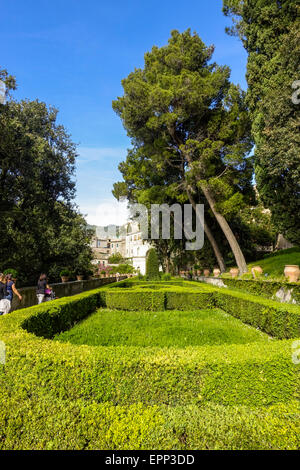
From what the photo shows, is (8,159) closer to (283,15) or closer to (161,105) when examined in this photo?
(161,105)

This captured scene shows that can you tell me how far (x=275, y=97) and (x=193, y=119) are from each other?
721 centimetres

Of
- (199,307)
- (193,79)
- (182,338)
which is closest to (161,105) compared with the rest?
(193,79)

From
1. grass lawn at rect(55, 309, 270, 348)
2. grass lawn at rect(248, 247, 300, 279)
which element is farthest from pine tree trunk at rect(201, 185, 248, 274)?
grass lawn at rect(55, 309, 270, 348)

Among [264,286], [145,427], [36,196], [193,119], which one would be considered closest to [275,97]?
[193,119]

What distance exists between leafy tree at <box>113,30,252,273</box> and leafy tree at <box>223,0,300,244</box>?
8.37 feet

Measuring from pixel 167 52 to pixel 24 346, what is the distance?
19.6 metres

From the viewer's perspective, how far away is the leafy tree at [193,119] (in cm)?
1534

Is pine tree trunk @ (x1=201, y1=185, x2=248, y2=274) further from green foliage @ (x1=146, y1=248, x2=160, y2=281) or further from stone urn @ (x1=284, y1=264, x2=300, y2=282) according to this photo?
green foliage @ (x1=146, y1=248, x2=160, y2=281)

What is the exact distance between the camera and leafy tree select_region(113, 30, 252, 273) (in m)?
15.3

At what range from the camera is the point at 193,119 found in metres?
17.2

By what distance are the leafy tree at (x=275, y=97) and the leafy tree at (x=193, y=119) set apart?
8.37 feet

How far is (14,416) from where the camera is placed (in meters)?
2.00

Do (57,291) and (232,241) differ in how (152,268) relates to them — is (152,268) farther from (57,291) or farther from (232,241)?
(57,291)

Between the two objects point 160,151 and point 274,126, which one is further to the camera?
point 160,151
